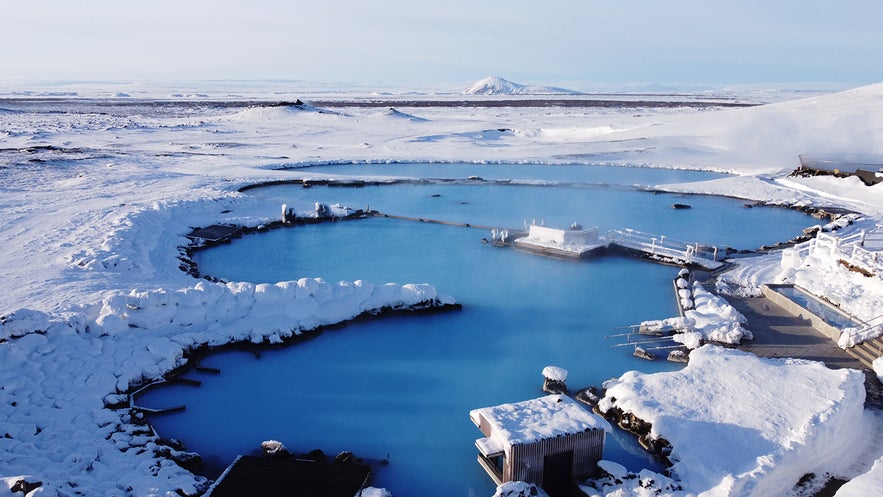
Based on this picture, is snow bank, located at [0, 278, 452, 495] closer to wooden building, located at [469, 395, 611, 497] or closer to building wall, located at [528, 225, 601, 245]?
wooden building, located at [469, 395, 611, 497]

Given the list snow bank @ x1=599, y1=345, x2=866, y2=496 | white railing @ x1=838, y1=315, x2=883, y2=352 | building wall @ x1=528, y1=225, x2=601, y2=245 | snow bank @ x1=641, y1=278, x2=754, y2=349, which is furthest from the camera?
building wall @ x1=528, y1=225, x2=601, y2=245

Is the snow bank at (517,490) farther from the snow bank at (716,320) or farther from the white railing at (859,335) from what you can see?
the white railing at (859,335)

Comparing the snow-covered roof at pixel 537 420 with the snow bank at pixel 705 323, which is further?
the snow bank at pixel 705 323

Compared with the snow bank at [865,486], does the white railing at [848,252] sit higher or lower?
higher

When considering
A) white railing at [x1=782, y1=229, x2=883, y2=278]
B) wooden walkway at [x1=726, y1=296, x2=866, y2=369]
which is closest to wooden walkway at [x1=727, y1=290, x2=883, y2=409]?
wooden walkway at [x1=726, y1=296, x2=866, y2=369]

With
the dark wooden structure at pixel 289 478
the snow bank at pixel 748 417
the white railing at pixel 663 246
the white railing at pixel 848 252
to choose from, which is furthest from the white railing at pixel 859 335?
the dark wooden structure at pixel 289 478

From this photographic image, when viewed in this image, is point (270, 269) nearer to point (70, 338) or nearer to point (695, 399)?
point (70, 338)

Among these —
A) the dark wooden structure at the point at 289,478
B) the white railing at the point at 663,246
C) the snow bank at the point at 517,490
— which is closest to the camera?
the snow bank at the point at 517,490

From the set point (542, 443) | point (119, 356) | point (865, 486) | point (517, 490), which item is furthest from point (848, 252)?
point (119, 356)
